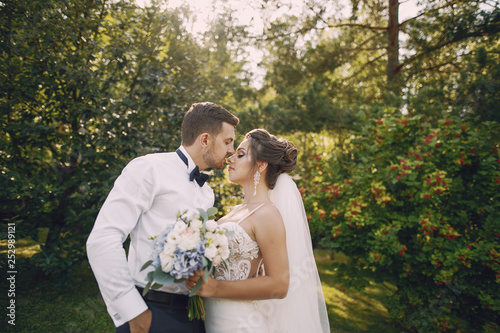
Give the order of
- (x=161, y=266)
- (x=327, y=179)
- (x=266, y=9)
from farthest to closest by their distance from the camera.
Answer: (x=266, y=9) → (x=327, y=179) → (x=161, y=266)

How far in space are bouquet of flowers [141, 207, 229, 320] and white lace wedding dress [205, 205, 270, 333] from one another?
530 millimetres

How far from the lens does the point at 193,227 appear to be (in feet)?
6.01

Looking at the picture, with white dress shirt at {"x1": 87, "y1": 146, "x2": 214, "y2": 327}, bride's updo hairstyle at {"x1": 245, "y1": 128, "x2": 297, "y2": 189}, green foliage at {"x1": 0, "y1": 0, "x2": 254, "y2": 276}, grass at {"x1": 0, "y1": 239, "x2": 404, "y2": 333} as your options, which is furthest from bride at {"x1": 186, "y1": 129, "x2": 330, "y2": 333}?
grass at {"x1": 0, "y1": 239, "x2": 404, "y2": 333}

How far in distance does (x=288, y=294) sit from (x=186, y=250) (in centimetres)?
128

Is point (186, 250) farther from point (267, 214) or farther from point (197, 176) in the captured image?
point (267, 214)

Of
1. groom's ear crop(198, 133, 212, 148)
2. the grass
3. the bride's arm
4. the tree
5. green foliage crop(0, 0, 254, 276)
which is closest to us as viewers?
the bride's arm

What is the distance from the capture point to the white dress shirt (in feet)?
6.14

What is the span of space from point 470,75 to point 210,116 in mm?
7389

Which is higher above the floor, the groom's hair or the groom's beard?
the groom's hair

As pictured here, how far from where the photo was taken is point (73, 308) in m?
5.27

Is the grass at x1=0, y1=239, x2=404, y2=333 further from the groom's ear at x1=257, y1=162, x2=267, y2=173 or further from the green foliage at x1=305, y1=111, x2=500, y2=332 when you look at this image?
the groom's ear at x1=257, y1=162, x2=267, y2=173

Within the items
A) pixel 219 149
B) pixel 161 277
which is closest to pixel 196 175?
pixel 219 149

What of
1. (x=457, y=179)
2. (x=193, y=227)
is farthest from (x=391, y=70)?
(x=193, y=227)

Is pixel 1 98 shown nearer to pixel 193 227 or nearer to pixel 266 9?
pixel 193 227
